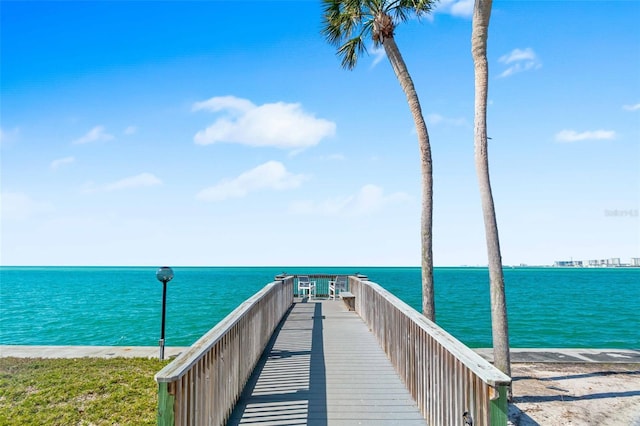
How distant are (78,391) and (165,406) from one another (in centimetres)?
569

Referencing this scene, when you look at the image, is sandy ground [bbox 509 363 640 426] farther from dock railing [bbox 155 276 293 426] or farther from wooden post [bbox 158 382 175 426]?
wooden post [bbox 158 382 175 426]

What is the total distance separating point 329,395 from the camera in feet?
15.2

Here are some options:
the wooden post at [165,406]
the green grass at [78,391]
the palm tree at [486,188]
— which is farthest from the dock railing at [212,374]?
the palm tree at [486,188]

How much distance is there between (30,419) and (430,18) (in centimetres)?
1086

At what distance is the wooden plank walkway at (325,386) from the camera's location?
4004 millimetres

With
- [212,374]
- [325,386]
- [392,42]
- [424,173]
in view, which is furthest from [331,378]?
[392,42]

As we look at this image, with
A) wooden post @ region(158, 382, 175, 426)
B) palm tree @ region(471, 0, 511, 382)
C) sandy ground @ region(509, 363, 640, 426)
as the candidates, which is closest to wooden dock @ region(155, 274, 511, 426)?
wooden post @ region(158, 382, 175, 426)

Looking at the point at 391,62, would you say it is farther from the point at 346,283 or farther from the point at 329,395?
the point at 346,283

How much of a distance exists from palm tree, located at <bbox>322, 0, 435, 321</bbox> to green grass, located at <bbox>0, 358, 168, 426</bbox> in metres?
5.55

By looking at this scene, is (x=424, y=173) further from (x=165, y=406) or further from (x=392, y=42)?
(x=165, y=406)

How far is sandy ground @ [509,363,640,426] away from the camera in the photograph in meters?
5.95

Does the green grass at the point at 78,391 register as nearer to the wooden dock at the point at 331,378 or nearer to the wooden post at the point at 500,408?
the wooden dock at the point at 331,378

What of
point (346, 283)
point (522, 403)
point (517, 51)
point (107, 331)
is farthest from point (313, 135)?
point (522, 403)

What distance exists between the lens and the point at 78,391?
680cm
